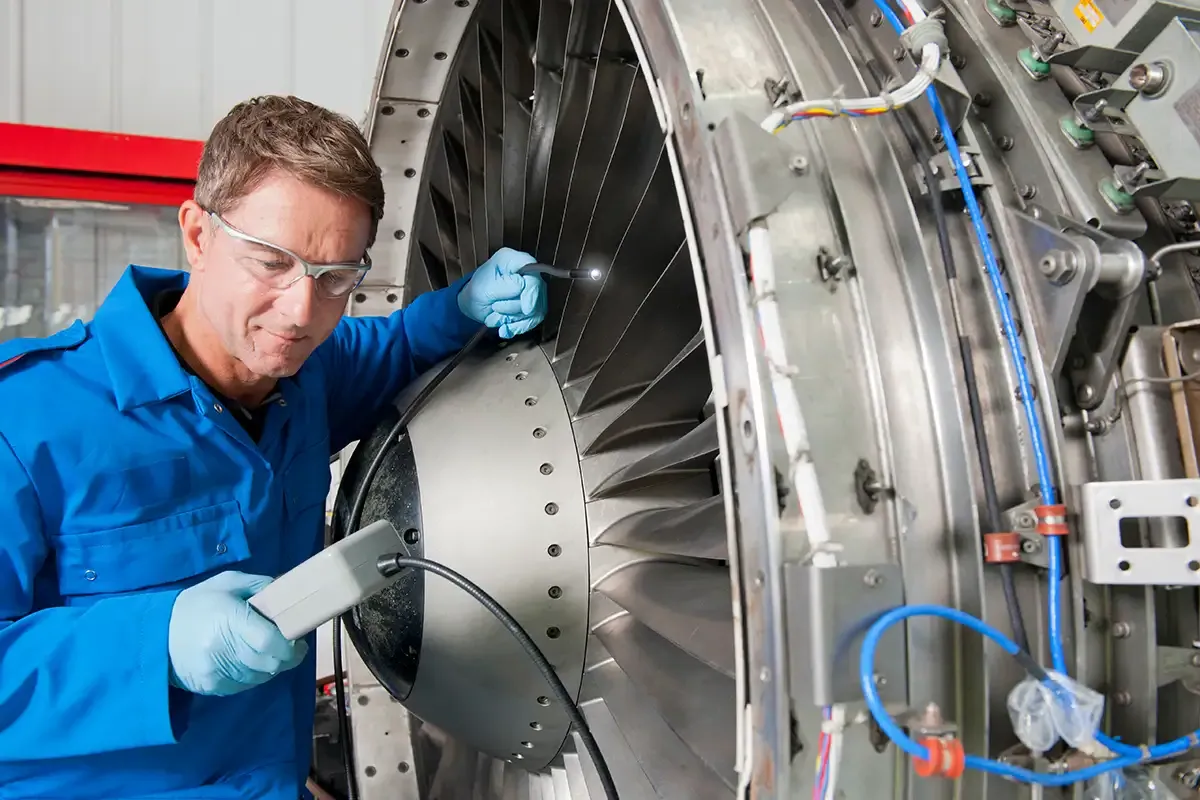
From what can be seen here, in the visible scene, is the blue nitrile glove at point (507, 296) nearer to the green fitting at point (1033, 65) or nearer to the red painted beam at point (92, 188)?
the green fitting at point (1033, 65)

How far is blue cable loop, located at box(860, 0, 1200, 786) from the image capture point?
0.67 m

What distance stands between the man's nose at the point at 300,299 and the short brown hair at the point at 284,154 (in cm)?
13

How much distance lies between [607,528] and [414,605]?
0.31m

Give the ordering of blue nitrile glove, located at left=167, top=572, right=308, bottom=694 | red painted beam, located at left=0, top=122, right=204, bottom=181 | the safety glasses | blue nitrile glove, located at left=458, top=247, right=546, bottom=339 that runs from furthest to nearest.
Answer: red painted beam, located at left=0, top=122, right=204, bottom=181 → blue nitrile glove, located at left=458, top=247, right=546, bottom=339 → the safety glasses → blue nitrile glove, located at left=167, top=572, right=308, bottom=694

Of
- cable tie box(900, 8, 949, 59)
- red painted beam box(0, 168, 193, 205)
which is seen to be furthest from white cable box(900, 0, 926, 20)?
red painted beam box(0, 168, 193, 205)

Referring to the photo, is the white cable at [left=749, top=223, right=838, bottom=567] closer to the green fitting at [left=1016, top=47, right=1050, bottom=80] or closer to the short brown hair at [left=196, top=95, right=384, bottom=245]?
the green fitting at [left=1016, top=47, right=1050, bottom=80]

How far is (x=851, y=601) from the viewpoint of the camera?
67 cm

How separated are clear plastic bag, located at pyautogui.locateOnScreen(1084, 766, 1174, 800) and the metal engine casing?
0.14ft

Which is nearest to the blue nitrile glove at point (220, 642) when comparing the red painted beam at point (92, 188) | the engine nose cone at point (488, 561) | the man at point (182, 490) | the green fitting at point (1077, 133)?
the man at point (182, 490)

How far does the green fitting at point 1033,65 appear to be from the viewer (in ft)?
2.89

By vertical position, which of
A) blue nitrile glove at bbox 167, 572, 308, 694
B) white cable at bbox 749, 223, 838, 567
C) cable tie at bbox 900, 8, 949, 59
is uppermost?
cable tie at bbox 900, 8, 949, 59

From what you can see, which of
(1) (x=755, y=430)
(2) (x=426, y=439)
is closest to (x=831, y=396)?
(1) (x=755, y=430)

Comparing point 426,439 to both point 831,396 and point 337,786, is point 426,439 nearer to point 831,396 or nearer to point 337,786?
point 831,396

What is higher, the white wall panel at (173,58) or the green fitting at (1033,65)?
the white wall panel at (173,58)
